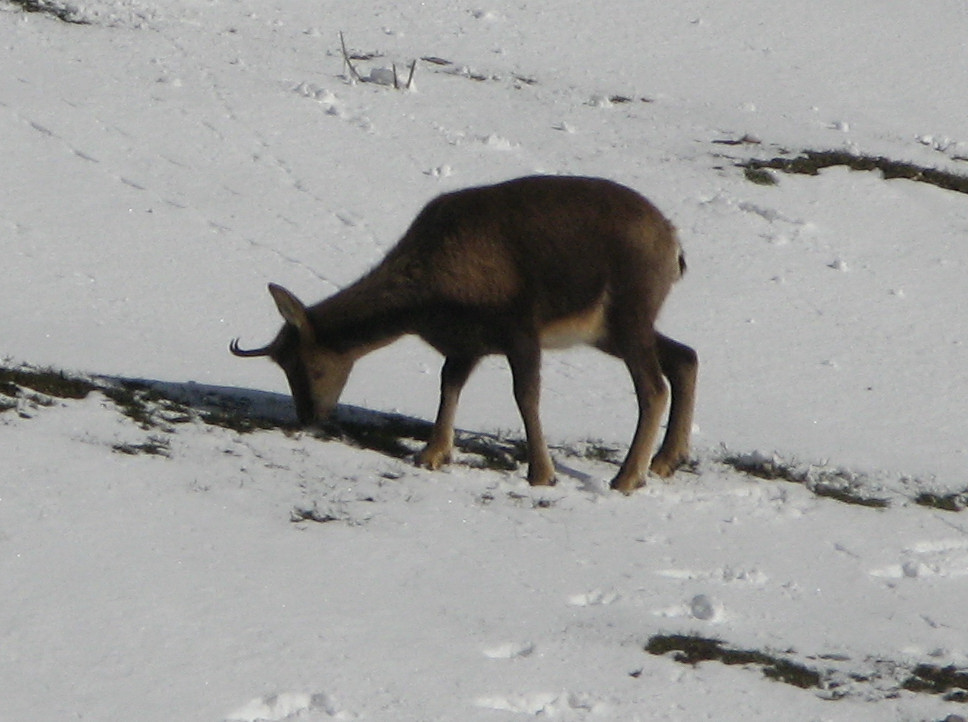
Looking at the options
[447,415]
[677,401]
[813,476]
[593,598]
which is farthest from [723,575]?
[813,476]

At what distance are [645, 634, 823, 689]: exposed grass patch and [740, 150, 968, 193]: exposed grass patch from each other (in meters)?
10.4

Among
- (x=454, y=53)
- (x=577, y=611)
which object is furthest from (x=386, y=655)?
(x=454, y=53)

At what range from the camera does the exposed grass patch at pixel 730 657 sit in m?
7.12

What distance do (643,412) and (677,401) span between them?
519mm

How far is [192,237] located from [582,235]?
5762 millimetres

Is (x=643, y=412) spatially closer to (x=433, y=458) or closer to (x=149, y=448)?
(x=433, y=458)

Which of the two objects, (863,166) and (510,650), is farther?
(863,166)

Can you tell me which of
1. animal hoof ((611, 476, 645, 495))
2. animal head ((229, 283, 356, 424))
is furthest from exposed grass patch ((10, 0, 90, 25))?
animal hoof ((611, 476, 645, 495))

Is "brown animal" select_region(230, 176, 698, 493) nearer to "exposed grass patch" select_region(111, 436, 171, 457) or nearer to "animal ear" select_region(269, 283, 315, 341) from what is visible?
"animal ear" select_region(269, 283, 315, 341)

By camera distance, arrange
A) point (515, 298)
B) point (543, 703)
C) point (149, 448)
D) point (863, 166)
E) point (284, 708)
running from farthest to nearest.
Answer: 1. point (863, 166)
2. point (515, 298)
3. point (149, 448)
4. point (543, 703)
5. point (284, 708)

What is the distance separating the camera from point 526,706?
652 cm

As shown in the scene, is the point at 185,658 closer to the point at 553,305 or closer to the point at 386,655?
the point at 386,655

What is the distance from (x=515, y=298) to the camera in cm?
941

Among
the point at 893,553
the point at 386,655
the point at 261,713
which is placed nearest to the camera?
the point at 261,713
